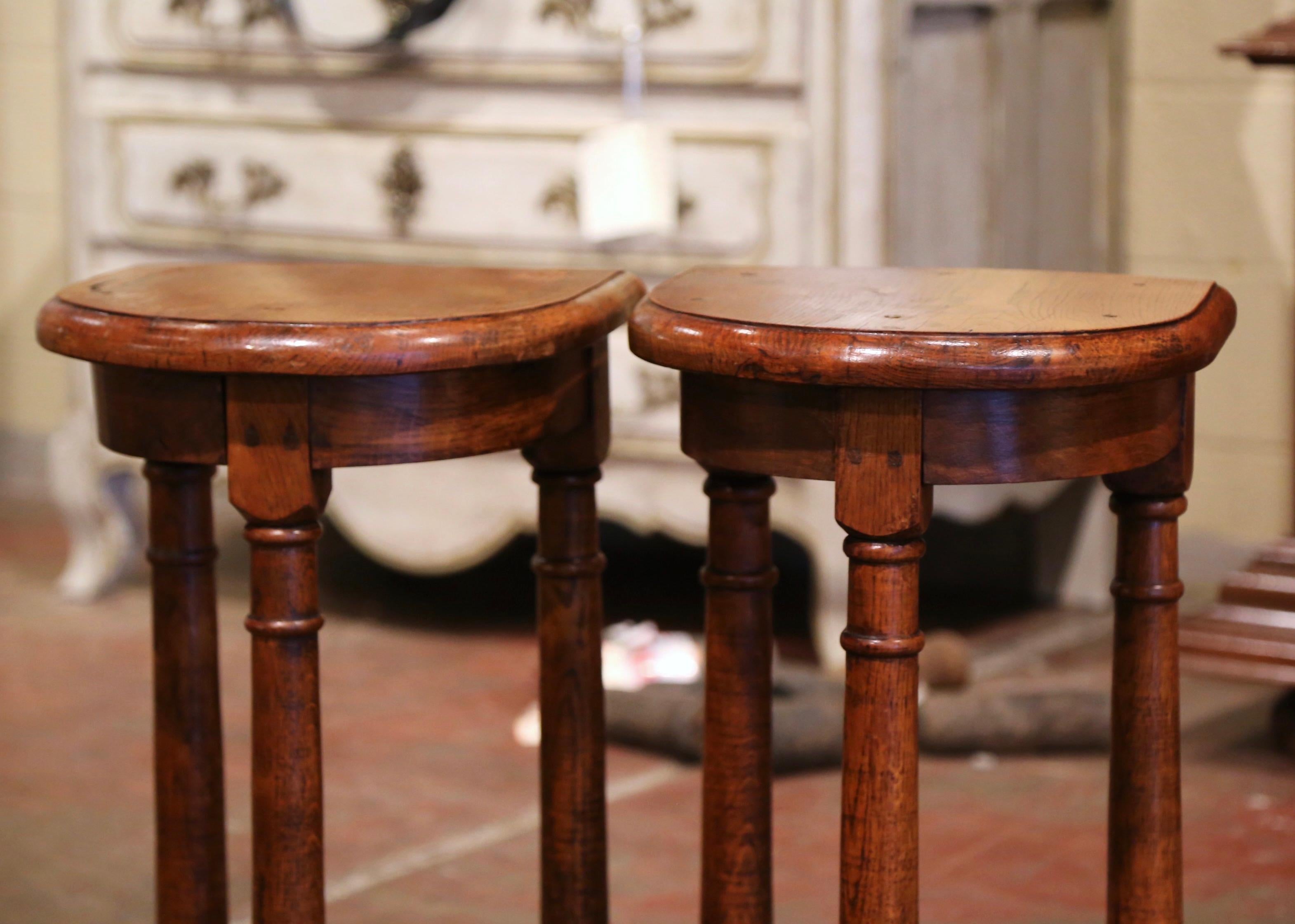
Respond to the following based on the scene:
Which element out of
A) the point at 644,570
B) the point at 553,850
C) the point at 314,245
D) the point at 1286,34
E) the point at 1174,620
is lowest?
the point at 644,570

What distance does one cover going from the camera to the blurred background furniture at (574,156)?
2.26 meters

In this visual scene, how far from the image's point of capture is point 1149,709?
1261 millimetres

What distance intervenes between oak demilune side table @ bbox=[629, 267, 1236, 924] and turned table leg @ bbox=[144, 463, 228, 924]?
461 mm

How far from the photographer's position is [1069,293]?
120 cm

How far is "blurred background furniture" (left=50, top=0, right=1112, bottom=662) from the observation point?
2258 millimetres

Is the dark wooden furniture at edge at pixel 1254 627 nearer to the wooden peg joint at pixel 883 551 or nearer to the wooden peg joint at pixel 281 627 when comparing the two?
the wooden peg joint at pixel 883 551

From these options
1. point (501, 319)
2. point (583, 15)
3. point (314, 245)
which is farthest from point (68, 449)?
point (501, 319)

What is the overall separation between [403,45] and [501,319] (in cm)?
142

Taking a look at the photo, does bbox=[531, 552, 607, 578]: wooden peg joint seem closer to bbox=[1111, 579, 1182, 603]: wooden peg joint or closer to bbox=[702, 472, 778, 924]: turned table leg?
bbox=[702, 472, 778, 924]: turned table leg

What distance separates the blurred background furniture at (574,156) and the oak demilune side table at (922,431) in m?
1.04

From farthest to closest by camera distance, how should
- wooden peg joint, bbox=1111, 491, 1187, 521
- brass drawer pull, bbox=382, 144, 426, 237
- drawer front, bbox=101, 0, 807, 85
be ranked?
1. brass drawer pull, bbox=382, 144, 426, 237
2. drawer front, bbox=101, 0, 807, 85
3. wooden peg joint, bbox=1111, 491, 1187, 521

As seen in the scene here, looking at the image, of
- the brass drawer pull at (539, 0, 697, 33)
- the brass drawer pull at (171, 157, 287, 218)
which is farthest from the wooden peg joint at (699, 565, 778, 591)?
the brass drawer pull at (171, 157, 287, 218)

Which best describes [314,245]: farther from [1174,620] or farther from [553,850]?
[1174,620]

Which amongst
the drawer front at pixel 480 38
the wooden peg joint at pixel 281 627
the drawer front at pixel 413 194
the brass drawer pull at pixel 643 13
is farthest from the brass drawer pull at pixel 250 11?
the wooden peg joint at pixel 281 627
